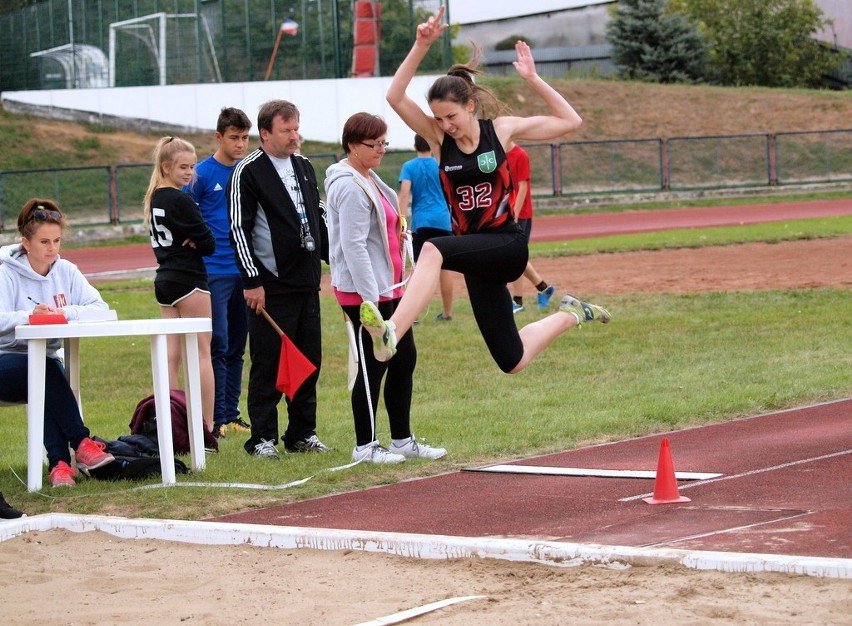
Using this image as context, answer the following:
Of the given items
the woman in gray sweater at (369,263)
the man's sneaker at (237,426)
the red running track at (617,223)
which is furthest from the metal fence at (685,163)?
the woman in gray sweater at (369,263)

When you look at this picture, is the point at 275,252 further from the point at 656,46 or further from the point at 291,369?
the point at 656,46

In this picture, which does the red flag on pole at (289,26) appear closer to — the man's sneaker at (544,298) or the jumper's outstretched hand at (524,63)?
the man's sneaker at (544,298)

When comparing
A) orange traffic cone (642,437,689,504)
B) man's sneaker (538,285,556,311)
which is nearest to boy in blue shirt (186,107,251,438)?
orange traffic cone (642,437,689,504)

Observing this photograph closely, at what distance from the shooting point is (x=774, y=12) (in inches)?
2288

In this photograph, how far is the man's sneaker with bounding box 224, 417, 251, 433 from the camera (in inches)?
360

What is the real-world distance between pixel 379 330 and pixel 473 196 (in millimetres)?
895

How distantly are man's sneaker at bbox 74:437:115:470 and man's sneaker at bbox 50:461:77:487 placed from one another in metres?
0.08

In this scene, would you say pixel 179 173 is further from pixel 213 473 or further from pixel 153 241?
pixel 213 473

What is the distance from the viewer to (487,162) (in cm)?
663

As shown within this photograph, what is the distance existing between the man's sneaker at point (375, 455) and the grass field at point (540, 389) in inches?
5.5

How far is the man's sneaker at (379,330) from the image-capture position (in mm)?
6477

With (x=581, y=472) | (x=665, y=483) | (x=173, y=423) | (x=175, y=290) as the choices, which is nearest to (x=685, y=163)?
(x=175, y=290)

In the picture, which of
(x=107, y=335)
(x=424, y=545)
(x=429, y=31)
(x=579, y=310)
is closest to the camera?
(x=424, y=545)

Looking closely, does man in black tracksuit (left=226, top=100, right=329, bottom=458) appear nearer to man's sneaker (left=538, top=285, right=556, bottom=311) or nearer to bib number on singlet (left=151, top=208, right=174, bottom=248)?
bib number on singlet (left=151, top=208, right=174, bottom=248)
